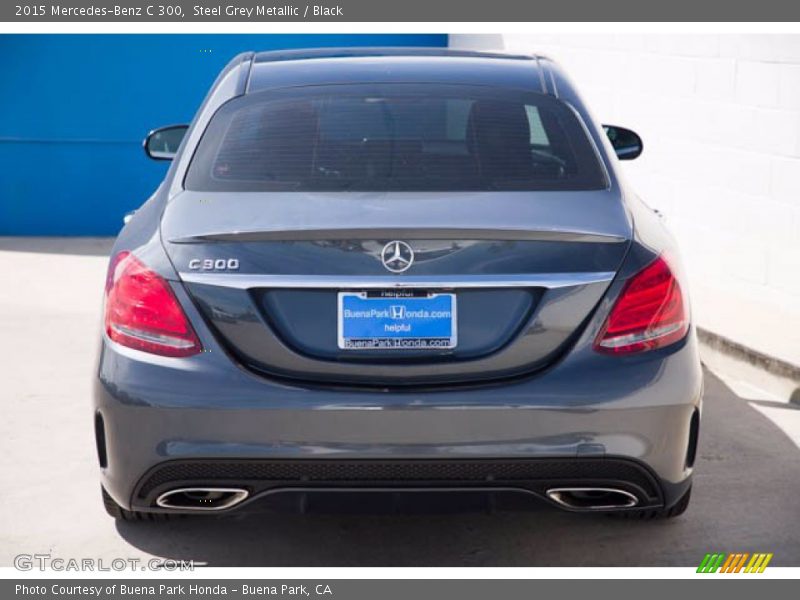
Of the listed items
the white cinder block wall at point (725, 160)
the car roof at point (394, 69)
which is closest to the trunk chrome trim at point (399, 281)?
the car roof at point (394, 69)

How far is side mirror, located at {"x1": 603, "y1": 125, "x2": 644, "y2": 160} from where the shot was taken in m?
5.80

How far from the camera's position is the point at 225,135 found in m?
4.43

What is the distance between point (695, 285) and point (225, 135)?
16.4 ft

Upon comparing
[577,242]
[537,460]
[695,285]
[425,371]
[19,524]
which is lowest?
[695,285]

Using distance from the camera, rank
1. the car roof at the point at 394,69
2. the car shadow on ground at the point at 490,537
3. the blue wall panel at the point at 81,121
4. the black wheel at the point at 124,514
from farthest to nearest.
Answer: the blue wall panel at the point at 81,121 → the car roof at the point at 394,69 → the car shadow on ground at the point at 490,537 → the black wheel at the point at 124,514

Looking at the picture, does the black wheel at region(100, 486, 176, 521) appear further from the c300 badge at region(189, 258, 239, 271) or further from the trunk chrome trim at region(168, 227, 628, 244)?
the trunk chrome trim at region(168, 227, 628, 244)

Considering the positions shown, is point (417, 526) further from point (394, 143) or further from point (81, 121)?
point (81, 121)

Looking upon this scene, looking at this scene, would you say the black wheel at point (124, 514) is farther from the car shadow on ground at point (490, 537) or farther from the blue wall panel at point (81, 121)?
the blue wall panel at point (81, 121)

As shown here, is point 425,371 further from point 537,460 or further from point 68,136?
point 68,136

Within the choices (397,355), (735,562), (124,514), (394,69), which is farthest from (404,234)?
(735,562)

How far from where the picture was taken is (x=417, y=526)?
15.4 feet

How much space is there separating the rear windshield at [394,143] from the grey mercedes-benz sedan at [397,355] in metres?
0.16

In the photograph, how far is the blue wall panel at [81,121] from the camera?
461 inches

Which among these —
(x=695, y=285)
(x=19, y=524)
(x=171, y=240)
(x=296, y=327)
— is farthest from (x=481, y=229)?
(x=695, y=285)
